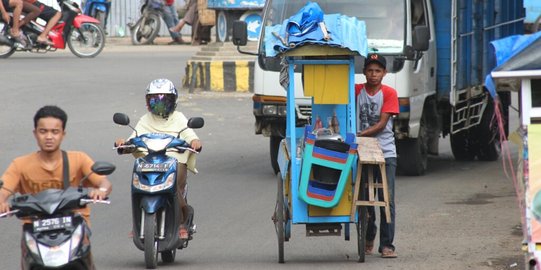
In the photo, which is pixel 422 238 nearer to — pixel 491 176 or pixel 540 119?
pixel 540 119

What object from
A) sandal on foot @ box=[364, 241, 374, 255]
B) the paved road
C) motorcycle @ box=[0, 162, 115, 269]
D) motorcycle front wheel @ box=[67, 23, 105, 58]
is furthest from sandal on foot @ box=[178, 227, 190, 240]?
motorcycle front wheel @ box=[67, 23, 105, 58]

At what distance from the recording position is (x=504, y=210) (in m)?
12.2

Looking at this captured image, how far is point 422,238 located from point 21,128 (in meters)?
8.88

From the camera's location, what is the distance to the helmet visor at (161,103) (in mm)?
9148

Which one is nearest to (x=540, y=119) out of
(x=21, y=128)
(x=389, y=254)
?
(x=389, y=254)

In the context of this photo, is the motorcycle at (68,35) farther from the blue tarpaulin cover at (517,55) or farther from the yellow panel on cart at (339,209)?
the blue tarpaulin cover at (517,55)

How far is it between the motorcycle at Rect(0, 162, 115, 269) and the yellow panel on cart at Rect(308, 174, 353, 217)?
3.01 metres

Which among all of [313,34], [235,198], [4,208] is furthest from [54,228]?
[235,198]

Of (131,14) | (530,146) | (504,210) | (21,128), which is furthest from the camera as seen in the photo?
(131,14)

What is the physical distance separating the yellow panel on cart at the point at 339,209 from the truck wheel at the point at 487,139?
7.51m

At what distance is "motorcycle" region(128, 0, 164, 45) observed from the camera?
30.3 meters

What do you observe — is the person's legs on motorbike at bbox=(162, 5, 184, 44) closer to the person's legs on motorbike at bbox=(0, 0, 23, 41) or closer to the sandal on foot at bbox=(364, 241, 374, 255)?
the person's legs on motorbike at bbox=(0, 0, 23, 41)

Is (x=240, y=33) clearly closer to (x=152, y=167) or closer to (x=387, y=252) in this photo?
(x=387, y=252)

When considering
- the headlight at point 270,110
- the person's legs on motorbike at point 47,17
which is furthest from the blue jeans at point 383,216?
the person's legs on motorbike at point 47,17
